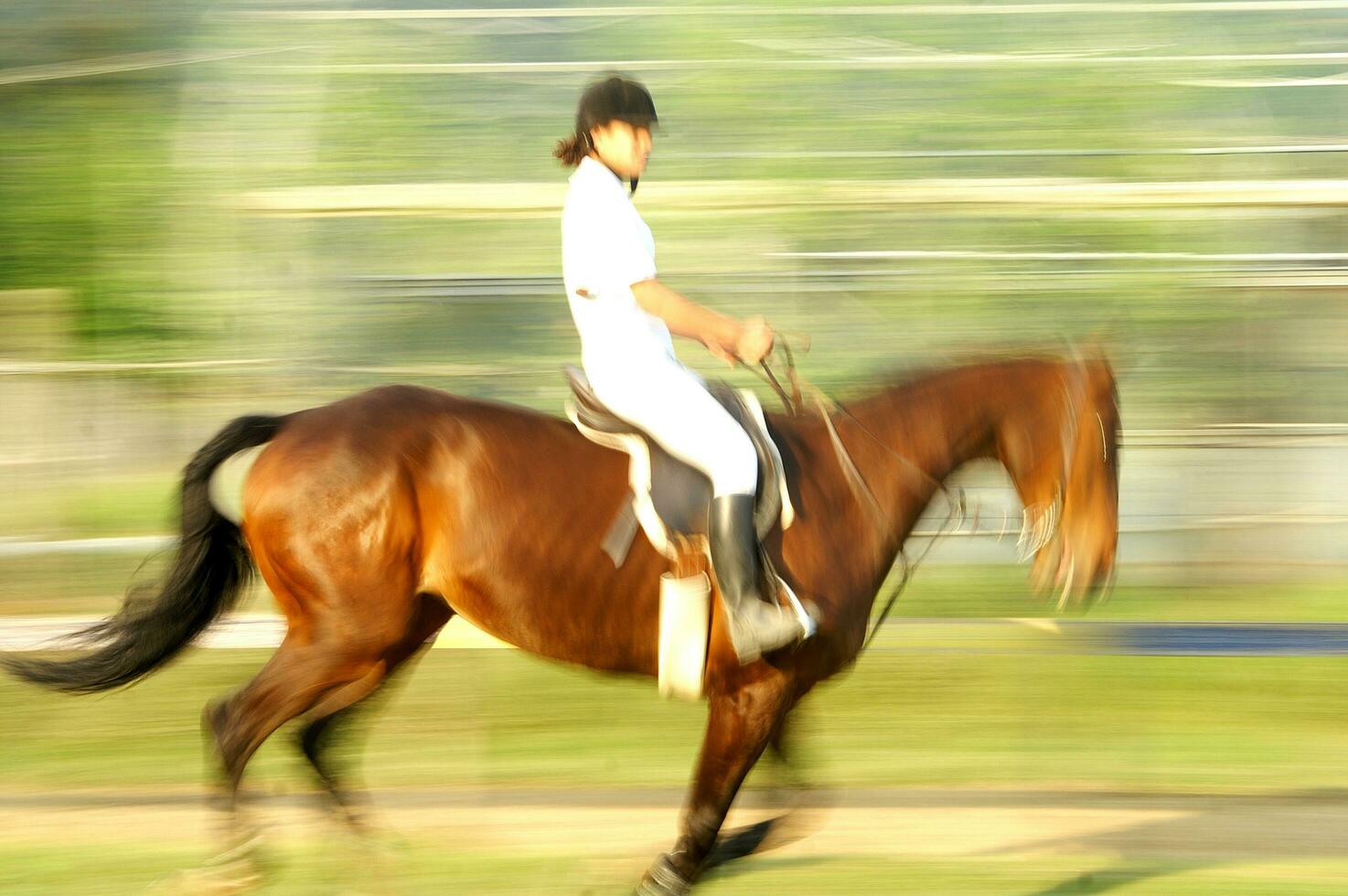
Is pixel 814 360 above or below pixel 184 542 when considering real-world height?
below

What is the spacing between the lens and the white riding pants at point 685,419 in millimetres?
3932

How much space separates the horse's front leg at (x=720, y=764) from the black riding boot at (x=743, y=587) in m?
0.13

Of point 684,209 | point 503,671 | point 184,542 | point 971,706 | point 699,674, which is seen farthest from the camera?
point 684,209

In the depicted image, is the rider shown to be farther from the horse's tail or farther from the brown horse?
the horse's tail

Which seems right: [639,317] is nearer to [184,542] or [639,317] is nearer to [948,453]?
[948,453]

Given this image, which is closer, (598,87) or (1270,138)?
(598,87)

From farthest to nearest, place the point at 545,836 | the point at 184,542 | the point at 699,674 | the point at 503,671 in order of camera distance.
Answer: the point at 503,671
the point at 545,836
the point at 184,542
the point at 699,674

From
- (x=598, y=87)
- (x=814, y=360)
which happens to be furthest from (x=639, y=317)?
(x=814, y=360)

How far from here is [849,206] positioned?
27.0ft

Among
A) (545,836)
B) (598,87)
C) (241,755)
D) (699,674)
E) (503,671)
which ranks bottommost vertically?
(503,671)

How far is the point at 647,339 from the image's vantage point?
4039 millimetres

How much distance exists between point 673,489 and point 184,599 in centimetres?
148

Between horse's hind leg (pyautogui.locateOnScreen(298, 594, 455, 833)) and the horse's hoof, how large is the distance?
893mm

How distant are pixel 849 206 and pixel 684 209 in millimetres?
879
